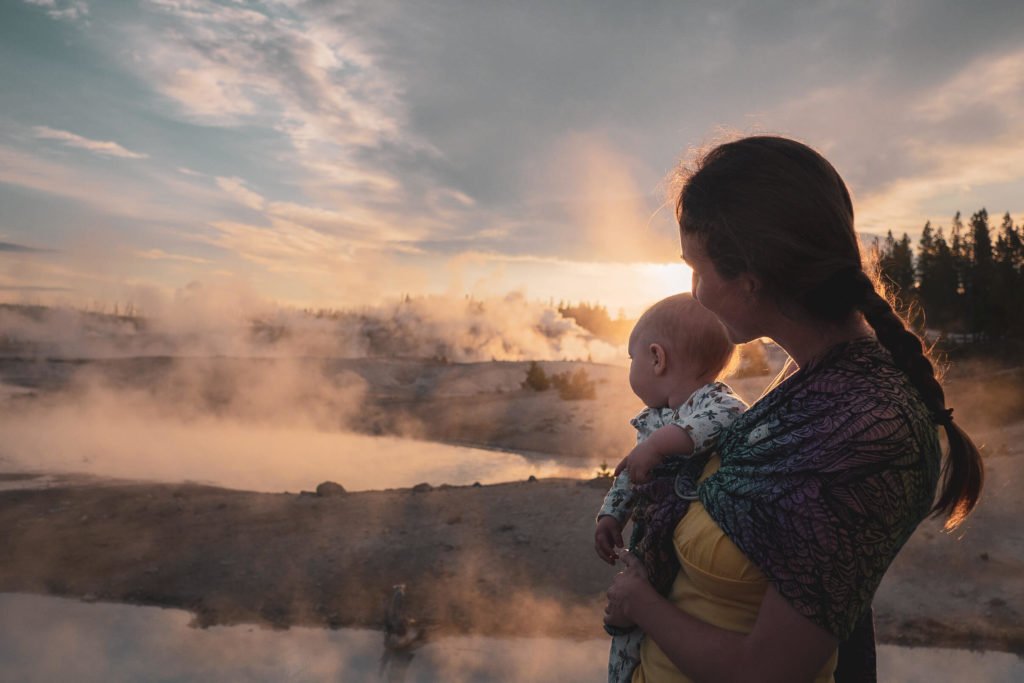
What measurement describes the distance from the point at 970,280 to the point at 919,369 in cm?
5258

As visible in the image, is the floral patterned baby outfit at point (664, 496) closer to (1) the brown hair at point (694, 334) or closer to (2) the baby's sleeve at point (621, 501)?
(2) the baby's sleeve at point (621, 501)

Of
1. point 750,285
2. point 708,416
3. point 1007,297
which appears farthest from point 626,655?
point 1007,297

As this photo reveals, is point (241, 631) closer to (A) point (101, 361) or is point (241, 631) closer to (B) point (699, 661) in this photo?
(B) point (699, 661)

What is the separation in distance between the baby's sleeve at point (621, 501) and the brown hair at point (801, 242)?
1063 millimetres

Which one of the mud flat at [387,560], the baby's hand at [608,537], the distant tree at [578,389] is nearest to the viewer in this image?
the baby's hand at [608,537]

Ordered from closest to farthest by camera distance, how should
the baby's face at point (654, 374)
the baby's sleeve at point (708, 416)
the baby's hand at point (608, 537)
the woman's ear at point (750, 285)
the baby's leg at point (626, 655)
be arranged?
the woman's ear at point (750, 285), the baby's leg at point (626, 655), the baby's sleeve at point (708, 416), the baby's hand at point (608, 537), the baby's face at point (654, 374)

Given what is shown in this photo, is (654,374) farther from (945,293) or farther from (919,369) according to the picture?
(945,293)

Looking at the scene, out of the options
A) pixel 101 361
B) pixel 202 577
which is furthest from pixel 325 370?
pixel 202 577

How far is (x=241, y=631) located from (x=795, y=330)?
22.7 ft

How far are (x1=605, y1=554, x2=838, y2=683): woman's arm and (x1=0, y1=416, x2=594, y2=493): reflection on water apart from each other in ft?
43.1

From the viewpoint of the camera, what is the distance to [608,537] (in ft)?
8.45

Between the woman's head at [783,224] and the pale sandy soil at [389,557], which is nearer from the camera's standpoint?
the woman's head at [783,224]

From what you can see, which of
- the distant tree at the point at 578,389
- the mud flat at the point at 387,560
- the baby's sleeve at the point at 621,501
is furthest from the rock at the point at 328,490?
the distant tree at the point at 578,389

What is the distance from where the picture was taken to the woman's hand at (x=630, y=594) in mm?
1863
